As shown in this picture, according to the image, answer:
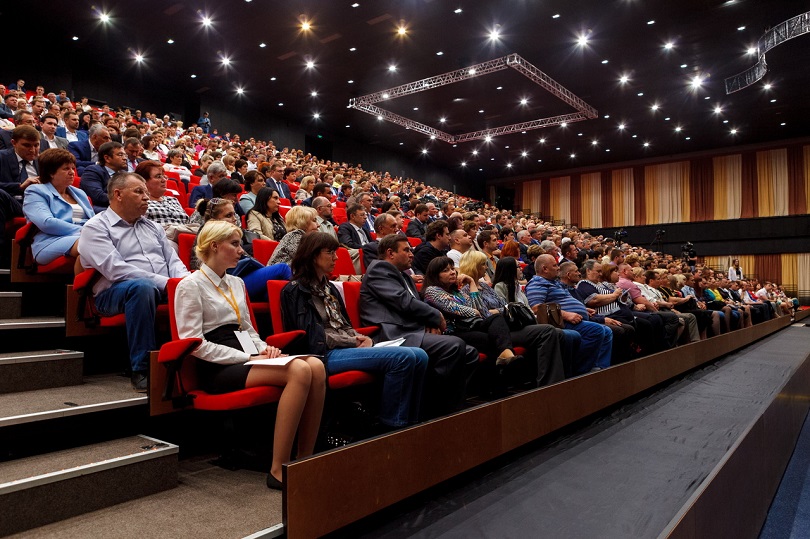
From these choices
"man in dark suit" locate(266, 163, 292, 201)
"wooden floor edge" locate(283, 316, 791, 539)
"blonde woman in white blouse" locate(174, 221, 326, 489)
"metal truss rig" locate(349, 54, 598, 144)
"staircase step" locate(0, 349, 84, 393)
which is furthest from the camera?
"metal truss rig" locate(349, 54, 598, 144)

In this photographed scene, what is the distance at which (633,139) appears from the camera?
40.1ft

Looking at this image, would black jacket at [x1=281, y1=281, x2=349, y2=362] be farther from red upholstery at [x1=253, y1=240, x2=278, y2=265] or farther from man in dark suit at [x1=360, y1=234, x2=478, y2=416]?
red upholstery at [x1=253, y1=240, x2=278, y2=265]

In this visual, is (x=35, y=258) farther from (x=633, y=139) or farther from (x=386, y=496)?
(x=633, y=139)

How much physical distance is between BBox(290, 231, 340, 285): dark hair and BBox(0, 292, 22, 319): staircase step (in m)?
1.07

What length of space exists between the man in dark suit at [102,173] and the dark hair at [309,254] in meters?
1.33

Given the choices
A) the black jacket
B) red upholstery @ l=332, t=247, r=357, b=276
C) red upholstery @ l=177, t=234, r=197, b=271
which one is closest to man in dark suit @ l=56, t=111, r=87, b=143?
red upholstery @ l=177, t=234, r=197, b=271

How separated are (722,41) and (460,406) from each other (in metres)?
7.92

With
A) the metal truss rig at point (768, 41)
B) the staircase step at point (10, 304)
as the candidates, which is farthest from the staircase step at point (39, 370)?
the metal truss rig at point (768, 41)

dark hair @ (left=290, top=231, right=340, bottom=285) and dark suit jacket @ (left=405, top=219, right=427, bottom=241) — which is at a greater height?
dark suit jacket @ (left=405, top=219, right=427, bottom=241)

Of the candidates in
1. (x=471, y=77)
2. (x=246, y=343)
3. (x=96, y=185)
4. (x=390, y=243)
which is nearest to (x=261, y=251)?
(x=390, y=243)

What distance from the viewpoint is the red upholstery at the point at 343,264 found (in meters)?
2.80

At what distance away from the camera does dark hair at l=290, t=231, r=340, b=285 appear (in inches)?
72.7

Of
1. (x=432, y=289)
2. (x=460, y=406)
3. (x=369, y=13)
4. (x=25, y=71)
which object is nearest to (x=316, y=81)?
(x=369, y=13)

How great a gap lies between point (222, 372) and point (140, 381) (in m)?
0.31
